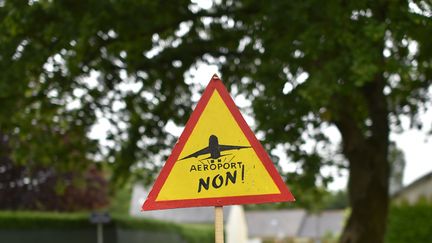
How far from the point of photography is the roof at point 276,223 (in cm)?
8756

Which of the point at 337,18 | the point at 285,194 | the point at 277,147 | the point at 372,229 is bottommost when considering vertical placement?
the point at 285,194

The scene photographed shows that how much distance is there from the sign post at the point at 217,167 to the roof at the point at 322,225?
268 feet

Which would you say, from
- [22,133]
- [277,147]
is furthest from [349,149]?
[22,133]

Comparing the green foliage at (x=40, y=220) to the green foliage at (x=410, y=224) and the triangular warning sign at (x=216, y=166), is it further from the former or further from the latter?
the triangular warning sign at (x=216, y=166)

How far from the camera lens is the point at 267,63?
10898mm

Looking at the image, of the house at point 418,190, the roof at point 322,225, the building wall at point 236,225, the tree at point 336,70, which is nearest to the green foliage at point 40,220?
the tree at point 336,70

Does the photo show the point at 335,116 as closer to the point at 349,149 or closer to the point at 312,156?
the point at 312,156

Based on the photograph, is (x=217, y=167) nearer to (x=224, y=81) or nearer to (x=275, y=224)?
(x=224, y=81)

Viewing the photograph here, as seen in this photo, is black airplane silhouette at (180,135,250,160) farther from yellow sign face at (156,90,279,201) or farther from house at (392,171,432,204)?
house at (392,171,432,204)

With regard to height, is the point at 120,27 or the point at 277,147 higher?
the point at 120,27

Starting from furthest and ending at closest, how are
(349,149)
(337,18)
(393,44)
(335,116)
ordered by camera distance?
(349,149) < (335,116) < (393,44) < (337,18)

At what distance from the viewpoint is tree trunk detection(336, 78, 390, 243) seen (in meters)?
13.9

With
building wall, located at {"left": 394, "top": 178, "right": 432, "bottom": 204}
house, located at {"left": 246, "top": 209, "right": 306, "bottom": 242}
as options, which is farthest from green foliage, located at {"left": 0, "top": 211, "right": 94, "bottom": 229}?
house, located at {"left": 246, "top": 209, "right": 306, "bottom": 242}

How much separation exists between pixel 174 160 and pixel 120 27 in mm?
6879
